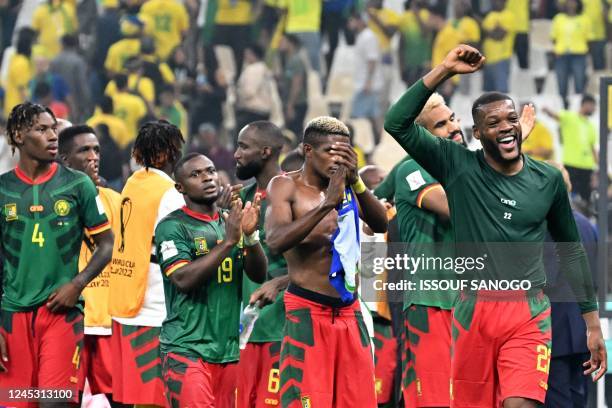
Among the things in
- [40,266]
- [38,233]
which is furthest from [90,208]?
[40,266]

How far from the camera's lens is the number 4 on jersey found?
723 cm

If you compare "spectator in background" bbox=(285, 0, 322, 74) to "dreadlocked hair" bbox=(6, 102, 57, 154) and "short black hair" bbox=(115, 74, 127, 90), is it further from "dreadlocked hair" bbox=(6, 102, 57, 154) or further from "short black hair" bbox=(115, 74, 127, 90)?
"dreadlocked hair" bbox=(6, 102, 57, 154)

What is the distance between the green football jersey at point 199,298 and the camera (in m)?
6.93

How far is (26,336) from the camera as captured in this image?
7.22 meters

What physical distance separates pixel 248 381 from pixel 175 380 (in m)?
0.90

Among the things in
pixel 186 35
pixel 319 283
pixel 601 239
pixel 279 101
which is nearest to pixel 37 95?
pixel 186 35

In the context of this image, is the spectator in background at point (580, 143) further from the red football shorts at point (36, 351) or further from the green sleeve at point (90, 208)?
the red football shorts at point (36, 351)

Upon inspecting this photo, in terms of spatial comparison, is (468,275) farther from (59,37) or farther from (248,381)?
(59,37)

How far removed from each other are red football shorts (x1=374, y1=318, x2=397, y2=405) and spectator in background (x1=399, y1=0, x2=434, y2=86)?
8.50 m

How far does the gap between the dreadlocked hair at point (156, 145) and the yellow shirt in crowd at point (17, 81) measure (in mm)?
10533

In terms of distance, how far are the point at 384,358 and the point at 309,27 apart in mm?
9504

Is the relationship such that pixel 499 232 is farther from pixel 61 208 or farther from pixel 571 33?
pixel 571 33

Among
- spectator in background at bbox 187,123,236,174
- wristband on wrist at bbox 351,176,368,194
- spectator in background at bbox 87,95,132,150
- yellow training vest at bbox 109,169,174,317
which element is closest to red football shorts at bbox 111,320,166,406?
yellow training vest at bbox 109,169,174,317

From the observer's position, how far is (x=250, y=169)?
8078 mm
